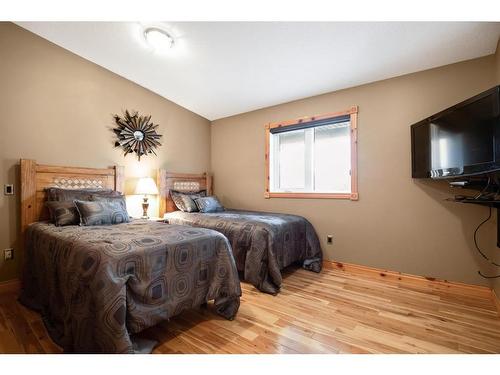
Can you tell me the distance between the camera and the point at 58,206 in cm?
228

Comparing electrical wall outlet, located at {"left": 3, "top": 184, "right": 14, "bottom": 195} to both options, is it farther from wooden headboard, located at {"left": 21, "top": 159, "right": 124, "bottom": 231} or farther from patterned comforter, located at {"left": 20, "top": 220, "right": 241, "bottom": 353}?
patterned comforter, located at {"left": 20, "top": 220, "right": 241, "bottom": 353}

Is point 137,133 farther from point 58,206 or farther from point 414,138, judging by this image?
point 414,138

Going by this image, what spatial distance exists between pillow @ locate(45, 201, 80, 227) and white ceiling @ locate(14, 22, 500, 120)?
5.70 feet

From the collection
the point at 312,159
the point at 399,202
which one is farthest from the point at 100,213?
the point at 399,202

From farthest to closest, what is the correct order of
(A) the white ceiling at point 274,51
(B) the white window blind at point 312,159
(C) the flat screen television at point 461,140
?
(B) the white window blind at point 312,159
(A) the white ceiling at point 274,51
(C) the flat screen television at point 461,140

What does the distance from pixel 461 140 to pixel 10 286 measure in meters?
4.22

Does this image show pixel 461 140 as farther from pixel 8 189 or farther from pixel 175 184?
pixel 8 189

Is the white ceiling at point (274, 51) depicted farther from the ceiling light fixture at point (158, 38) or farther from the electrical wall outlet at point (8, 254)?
the electrical wall outlet at point (8, 254)

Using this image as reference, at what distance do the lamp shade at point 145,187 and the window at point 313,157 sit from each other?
5.40 ft

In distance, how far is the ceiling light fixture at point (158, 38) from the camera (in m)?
2.25

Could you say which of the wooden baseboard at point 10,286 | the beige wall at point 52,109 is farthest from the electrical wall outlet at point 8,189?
the wooden baseboard at point 10,286

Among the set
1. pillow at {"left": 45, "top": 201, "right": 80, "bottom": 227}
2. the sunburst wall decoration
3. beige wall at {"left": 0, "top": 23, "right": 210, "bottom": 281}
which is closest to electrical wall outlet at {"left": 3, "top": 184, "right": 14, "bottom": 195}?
beige wall at {"left": 0, "top": 23, "right": 210, "bottom": 281}

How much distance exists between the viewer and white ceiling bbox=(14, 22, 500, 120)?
2.06m
